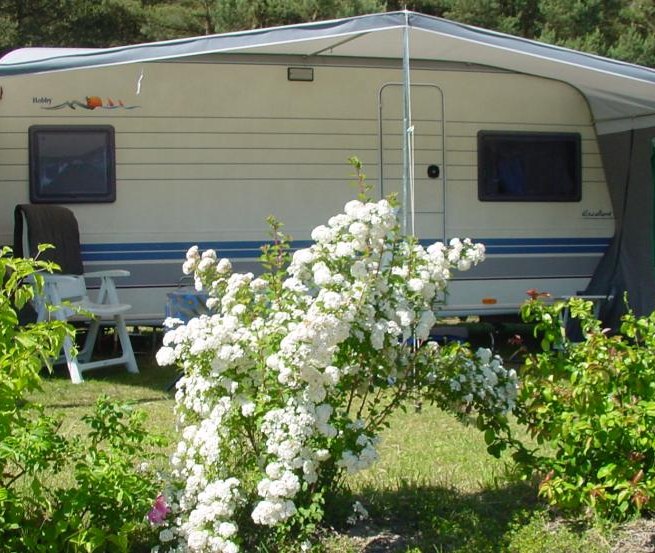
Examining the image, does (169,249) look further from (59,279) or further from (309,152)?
(309,152)

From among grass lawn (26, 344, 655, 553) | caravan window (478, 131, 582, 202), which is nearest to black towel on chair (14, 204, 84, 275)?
grass lawn (26, 344, 655, 553)

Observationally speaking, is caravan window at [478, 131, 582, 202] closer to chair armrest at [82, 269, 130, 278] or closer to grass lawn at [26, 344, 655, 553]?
chair armrest at [82, 269, 130, 278]

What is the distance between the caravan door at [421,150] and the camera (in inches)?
344

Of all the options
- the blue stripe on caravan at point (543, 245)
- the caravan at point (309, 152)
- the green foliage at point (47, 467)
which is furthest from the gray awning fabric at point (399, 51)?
the green foliage at point (47, 467)

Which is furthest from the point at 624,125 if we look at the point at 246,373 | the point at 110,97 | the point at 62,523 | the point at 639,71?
the point at 62,523

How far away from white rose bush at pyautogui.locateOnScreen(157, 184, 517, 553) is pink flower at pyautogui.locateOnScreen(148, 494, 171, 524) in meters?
0.04

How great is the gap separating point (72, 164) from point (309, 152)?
196 centimetres

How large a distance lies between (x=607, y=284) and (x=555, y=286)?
1.56ft

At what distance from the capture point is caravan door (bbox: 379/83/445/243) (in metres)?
8.74

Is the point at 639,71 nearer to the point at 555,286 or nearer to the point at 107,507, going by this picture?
the point at 555,286

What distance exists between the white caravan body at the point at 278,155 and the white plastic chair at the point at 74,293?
0.29m

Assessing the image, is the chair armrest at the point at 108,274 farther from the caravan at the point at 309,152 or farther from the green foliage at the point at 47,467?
the green foliage at the point at 47,467

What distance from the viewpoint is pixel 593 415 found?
3.79 meters

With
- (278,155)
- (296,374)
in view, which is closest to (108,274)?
(278,155)
